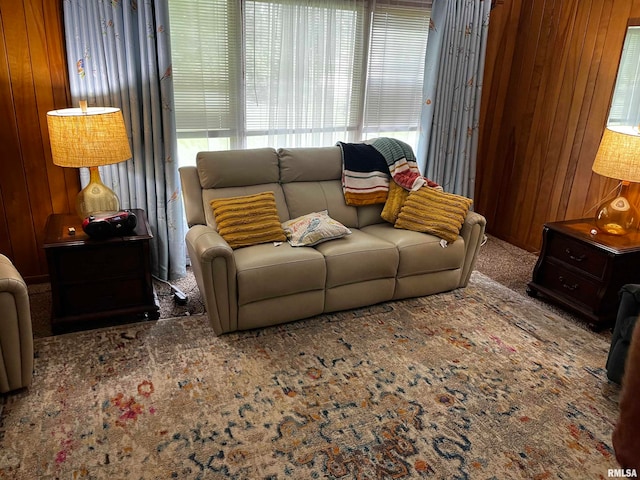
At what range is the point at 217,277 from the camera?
271 cm

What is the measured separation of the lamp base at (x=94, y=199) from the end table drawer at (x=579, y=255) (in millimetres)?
2894

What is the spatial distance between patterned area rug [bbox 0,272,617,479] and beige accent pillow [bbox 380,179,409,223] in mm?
769

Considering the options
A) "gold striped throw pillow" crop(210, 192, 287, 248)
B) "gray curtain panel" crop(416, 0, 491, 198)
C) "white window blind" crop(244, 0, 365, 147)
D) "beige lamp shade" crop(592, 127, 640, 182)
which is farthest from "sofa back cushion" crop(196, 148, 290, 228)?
"beige lamp shade" crop(592, 127, 640, 182)

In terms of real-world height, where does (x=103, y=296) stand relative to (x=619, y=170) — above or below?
below

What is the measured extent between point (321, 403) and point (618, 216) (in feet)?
7.51

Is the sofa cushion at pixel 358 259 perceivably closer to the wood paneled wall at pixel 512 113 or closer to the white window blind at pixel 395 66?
the white window blind at pixel 395 66

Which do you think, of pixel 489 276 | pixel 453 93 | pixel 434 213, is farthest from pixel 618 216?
pixel 453 93

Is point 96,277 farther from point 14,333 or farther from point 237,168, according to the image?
point 237,168

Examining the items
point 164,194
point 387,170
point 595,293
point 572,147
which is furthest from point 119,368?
point 572,147

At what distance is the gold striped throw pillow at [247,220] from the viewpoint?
3004mm

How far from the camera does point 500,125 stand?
4570mm

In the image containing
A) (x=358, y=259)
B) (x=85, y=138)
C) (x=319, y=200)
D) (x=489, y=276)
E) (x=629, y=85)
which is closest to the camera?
(x=85, y=138)

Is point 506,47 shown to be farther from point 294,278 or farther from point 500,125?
point 294,278

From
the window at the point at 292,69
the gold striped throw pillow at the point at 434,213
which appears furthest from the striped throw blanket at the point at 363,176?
the window at the point at 292,69
